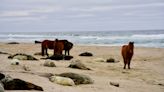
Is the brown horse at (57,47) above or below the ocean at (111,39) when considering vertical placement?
above

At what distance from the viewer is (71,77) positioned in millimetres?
10141

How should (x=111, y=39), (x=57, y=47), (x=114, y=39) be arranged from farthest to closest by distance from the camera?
(x=111, y=39), (x=114, y=39), (x=57, y=47)

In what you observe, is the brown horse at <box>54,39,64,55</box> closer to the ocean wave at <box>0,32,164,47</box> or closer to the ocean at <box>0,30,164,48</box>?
the ocean at <box>0,30,164,48</box>

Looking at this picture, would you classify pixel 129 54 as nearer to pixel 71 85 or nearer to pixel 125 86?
pixel 125 86

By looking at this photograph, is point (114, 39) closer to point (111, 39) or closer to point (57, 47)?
point (111, 39)

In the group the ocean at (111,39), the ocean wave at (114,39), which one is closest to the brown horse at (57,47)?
the ocean at (111,39)

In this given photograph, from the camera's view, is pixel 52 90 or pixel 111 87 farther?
pixel 111 87

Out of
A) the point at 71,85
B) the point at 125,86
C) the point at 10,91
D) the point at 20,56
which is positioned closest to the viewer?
the point at 10,91

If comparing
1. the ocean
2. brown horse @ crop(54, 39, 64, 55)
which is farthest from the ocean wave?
brown horse @ crop(54, 39, 64, 55)

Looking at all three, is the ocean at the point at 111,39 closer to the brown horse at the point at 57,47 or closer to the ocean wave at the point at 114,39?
Answer: the ocean wave at the point at 114,39

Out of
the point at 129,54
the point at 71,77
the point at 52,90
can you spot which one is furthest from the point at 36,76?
the point at 129,54

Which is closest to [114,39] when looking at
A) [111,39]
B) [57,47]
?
[111,39]

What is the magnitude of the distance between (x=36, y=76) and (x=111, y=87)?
7.02 ft

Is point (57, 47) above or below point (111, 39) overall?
above
